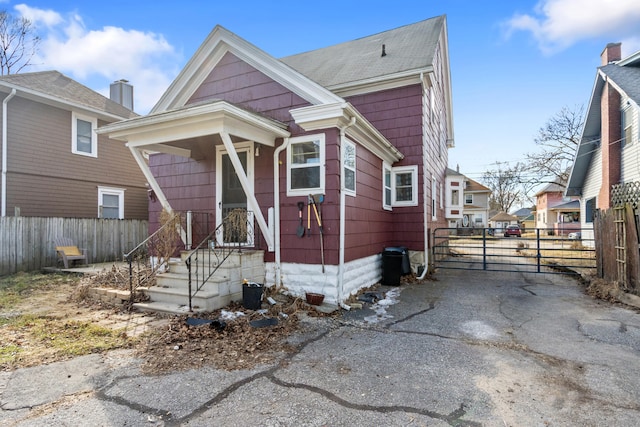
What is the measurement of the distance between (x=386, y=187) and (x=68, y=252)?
32.3 ft

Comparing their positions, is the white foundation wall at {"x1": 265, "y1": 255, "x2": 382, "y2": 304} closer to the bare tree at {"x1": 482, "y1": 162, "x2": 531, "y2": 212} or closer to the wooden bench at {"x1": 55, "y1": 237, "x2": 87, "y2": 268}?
the wooden bench at {"x1": 55, "y1": 237, "x2": 87, "y2": 268}

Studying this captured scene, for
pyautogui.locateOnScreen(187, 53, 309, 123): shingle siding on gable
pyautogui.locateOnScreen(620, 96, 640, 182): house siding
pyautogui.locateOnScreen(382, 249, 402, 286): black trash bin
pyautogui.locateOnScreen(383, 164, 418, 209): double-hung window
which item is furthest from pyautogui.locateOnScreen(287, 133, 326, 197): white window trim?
pyautogui.locateOnScreen(620, 96, 640, 182): house siding

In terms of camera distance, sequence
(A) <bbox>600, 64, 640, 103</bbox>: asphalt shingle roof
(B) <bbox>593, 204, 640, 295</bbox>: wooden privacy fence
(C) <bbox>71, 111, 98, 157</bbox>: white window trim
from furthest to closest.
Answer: (C) <bbox>71, 111, 98, 157</bbox>: white window trim, (A) <bbox>600, 64, 640, 103</bbox>: asphalt shingle roof, (B) <bbox>593, 204, 640, 295</bbox>: wooden privacy fence

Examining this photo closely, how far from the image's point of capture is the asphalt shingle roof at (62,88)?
432 inches

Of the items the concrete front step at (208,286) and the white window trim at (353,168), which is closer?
the concrete front step at (208,286)

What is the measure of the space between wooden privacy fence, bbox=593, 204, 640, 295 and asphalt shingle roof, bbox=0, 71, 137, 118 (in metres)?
16.1

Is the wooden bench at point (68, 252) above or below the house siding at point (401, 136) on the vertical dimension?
below

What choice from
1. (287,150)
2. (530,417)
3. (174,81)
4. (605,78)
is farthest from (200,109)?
(605,78)

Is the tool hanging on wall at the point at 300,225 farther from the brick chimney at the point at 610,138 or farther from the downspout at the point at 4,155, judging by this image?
the brick chimney at the point at 610,138

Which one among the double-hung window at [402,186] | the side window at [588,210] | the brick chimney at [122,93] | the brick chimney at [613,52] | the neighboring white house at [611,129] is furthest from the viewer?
the brick chimney at [122,93]

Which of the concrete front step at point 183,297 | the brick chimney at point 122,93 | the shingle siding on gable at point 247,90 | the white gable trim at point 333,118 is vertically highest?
the brick chimney at point 122,93

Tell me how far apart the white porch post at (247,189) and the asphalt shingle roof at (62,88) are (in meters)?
9.69

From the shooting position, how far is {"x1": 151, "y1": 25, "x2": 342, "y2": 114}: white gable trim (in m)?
6.29

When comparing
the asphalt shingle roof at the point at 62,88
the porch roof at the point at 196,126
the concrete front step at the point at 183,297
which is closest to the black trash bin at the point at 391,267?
the porch roof at the point at 196,126
